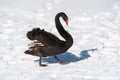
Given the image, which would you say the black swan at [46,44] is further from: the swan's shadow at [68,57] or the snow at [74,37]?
the swan's shadow at [68,57]

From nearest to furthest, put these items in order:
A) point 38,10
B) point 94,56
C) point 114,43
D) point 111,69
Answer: point 111,69 → point 94,56 → point 114,43 → point 38,10

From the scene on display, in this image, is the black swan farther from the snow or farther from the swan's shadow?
the swan's shadow

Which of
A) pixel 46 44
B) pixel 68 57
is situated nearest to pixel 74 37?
pixel 68 57

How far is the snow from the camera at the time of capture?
28.5ft

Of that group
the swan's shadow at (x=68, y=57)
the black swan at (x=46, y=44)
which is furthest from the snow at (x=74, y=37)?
the black swan at (x=46, y=44)

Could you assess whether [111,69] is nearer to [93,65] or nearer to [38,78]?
[93,65]

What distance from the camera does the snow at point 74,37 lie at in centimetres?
867

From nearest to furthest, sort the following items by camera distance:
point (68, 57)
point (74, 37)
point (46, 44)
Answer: point (46, 44)
point (68, 57)
point (74, 37)

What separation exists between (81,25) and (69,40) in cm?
347

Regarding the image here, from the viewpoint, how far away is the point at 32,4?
46.5ft

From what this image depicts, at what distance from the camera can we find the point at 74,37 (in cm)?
1146

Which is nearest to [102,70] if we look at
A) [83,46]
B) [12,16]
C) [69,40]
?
[69,40]

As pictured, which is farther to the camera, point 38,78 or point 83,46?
point 83,46

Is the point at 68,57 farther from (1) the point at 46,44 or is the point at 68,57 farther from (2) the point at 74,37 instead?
(2) the point at 74,37
